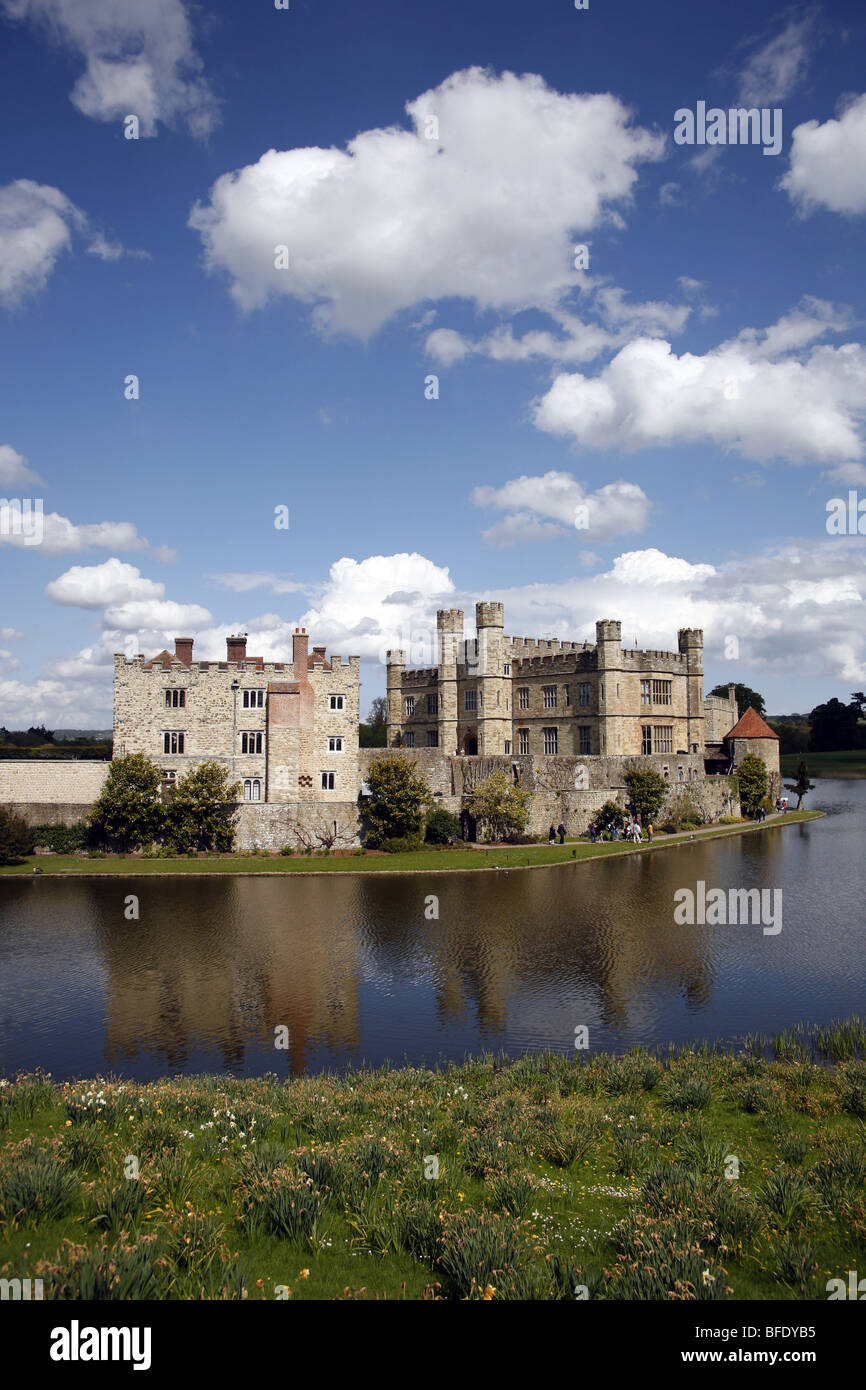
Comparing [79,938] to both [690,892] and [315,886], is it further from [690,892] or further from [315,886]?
[690,892]

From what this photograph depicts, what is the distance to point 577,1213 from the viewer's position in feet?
31.2

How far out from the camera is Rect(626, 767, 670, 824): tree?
50.6 metres

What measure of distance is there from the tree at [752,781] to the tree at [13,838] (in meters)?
47.0

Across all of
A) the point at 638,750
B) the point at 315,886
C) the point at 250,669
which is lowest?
the point at 315,886

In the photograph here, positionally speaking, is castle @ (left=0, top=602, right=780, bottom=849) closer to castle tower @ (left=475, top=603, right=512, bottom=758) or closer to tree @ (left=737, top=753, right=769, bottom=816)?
castle tower @ (left=475, top=603, right=512, bottom=758)

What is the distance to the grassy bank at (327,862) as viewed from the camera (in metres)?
38.1

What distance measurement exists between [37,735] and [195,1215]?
369 ft

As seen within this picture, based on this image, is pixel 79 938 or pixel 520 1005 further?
pixel 79 938

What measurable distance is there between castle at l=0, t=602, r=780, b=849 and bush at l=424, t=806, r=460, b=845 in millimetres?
1932

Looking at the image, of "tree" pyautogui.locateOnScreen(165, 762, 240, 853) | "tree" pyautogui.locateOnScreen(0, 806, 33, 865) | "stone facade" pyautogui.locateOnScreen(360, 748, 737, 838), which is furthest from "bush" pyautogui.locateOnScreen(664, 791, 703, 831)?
"tree" pyautogui.locateOnScreen(0, 806, 33, 865)

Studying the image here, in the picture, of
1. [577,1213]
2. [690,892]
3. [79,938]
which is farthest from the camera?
[690,892]

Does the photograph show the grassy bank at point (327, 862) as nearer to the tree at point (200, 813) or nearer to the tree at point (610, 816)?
the tree at point (200, 813)

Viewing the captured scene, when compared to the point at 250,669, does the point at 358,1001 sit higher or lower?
lower
